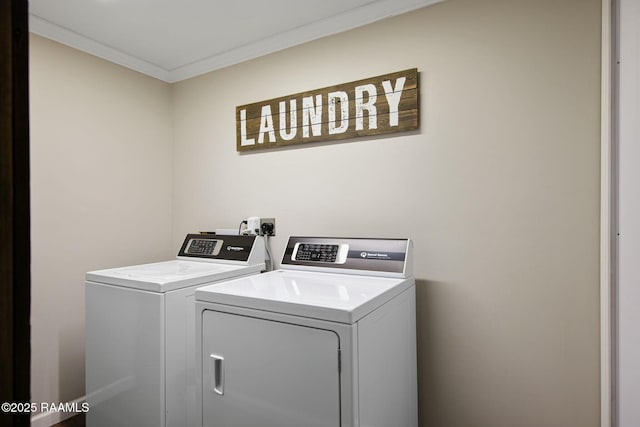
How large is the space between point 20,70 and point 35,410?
8.06 feet

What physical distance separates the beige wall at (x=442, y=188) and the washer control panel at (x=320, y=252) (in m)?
0.20

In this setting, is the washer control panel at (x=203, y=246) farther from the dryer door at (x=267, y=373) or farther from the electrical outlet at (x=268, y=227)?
the dryer door at (x=267, y=373)

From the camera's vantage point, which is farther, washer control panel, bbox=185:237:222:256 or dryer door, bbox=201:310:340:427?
washer control panel, bbox=185:237:222:256

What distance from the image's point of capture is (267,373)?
129cm

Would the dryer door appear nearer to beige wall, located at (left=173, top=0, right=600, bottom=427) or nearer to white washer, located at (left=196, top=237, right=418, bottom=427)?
white washer, located at (left=196, top=237, right=418, bottom=427)

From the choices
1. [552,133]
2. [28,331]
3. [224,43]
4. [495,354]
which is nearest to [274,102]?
[224,43]

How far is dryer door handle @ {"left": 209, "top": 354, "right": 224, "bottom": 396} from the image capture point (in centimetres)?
138

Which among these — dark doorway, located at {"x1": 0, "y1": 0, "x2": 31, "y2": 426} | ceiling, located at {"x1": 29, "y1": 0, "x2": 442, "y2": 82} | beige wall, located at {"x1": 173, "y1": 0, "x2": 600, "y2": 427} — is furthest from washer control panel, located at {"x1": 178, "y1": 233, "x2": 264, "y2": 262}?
dark doorway, located at {"x1": 0, "y1": 0, "x2": 31, "y2": 426}

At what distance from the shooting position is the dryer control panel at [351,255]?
1729 mm

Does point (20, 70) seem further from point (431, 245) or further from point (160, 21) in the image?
point (160, 21)

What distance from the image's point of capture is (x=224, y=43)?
239 centimetres

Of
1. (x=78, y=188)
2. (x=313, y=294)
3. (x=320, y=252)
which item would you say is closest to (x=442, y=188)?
(x=320, y=252)

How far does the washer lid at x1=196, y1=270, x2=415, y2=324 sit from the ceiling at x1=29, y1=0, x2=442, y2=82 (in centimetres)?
145

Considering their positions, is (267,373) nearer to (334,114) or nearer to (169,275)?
(169,275)
